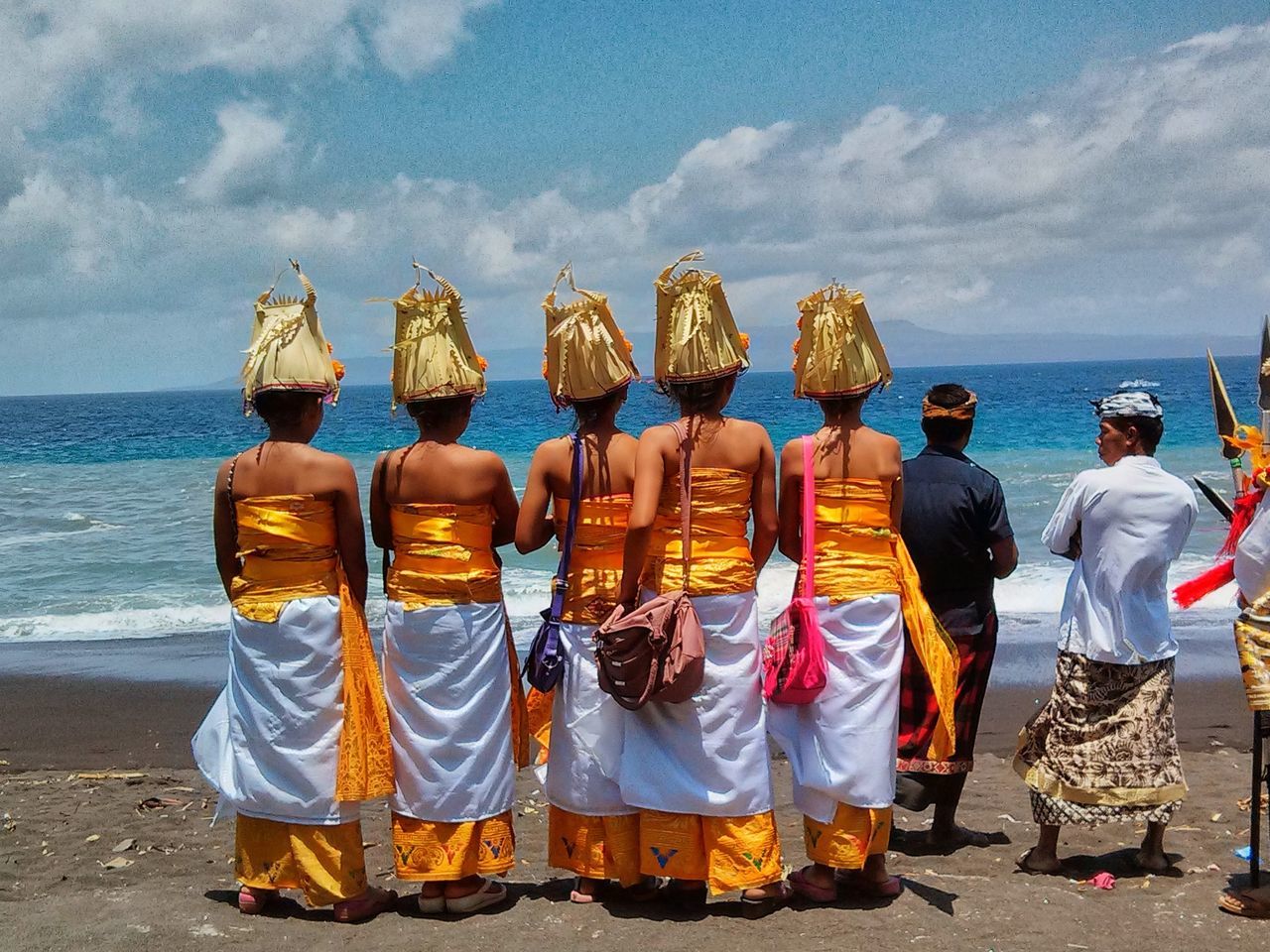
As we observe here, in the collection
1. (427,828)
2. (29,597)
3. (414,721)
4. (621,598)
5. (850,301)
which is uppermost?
(850,301)

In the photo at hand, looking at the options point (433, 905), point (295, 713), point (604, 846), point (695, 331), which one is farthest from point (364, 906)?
point (695, 331)

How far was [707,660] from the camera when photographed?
4398mm

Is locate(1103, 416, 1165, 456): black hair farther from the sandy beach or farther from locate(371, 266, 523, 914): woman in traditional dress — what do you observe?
locate(371, 266, 523, 914): woman in traditional dress

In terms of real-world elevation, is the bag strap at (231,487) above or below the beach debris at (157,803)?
above

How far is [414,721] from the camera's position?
450 cm

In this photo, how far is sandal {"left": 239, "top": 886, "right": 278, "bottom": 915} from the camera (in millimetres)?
4578

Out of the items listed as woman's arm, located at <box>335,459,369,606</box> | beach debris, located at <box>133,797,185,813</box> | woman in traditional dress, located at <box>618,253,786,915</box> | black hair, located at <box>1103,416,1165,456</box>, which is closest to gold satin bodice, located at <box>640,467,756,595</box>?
woman in traditional dress, located at <box>618,253,786,915</box>

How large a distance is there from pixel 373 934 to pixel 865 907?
69.0 inches

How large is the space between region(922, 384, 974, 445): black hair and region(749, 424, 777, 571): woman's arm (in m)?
1.34

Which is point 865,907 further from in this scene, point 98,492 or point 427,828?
point 98,492

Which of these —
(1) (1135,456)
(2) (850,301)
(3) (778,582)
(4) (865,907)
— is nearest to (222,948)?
(4) (865,907)

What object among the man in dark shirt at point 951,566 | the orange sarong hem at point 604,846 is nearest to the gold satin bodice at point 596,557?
the orange sarong hem at point 604,846

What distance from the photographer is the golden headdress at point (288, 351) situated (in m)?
4.47

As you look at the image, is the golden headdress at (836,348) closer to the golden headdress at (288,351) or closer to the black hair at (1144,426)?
the black hair at (1144,426)
